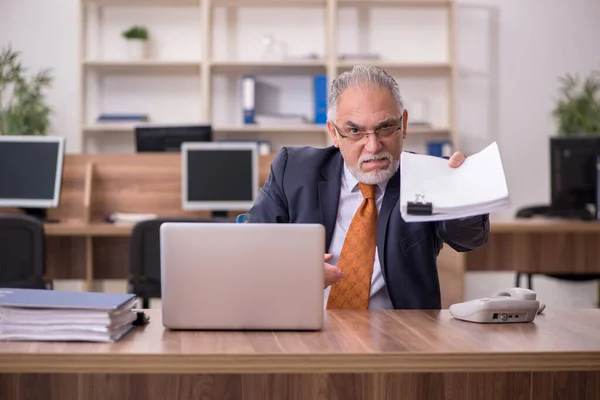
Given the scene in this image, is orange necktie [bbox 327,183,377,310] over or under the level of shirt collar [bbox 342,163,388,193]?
under

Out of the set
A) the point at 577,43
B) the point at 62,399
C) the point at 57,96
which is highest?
the point at 577,43

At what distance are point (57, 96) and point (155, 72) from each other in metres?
0.77

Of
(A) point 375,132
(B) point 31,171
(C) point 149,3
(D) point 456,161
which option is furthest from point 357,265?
(C) point 149,3

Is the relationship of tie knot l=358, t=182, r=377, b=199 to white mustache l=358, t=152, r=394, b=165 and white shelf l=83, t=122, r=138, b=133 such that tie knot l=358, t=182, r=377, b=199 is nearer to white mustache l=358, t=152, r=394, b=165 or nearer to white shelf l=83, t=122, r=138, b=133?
white mustache l=358, t=152, r=394, b=165

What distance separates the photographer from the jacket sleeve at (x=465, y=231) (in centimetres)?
185

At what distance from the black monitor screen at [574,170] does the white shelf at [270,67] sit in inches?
80.0

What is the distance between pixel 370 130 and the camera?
6.51ft

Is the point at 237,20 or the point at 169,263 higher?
the point at 237,20

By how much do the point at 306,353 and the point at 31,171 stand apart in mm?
3306

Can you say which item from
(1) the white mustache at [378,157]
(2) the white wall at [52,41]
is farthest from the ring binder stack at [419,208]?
(2) the white wall at [52,41]

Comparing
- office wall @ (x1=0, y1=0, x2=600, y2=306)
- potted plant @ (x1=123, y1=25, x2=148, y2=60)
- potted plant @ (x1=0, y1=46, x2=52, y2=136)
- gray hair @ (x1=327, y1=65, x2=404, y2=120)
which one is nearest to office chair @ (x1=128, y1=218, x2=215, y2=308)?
gray hair @ (x1=327, y1=65, x2=404, y2=120)

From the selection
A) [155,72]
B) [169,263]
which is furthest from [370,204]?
[155,72]

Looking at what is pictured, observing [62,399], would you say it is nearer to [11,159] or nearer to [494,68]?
[11,159]

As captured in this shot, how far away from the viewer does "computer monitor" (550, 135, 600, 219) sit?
4.14 meters
